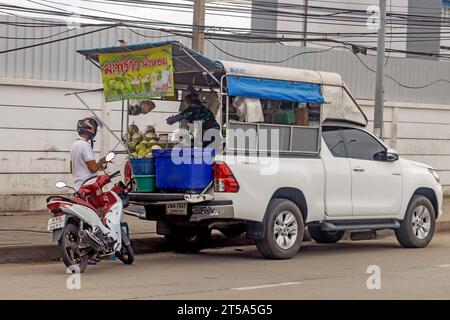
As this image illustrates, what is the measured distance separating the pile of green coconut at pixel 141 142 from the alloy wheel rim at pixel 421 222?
165 inches

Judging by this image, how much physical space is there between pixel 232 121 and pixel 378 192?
290 centimetres

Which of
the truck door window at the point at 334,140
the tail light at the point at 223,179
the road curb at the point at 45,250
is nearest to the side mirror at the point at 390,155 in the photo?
the truck door window at the point at 334,140

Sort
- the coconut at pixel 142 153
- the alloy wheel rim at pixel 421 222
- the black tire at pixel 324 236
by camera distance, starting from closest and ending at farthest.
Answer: the coconut at pixel 142 153 → the alloy wheel rim at pixel 421 222 → the black tire at pixel 324 236

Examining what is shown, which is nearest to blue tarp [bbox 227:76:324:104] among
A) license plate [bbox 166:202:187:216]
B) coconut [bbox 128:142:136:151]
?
license plate [bbox 166:202:187:216]

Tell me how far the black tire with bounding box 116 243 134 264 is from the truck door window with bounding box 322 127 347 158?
327cm

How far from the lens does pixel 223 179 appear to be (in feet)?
37.9

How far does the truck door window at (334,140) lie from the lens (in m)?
13.1

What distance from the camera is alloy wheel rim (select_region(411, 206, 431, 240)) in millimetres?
14117

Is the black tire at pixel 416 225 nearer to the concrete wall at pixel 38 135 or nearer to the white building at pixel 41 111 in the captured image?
the white building at pixel 41 111

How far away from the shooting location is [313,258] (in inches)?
500

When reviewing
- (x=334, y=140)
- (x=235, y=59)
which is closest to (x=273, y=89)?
(x=334, y=140)

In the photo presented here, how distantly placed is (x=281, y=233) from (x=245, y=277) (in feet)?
5.55

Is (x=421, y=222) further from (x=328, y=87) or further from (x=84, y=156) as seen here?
(x=84, y=156)
